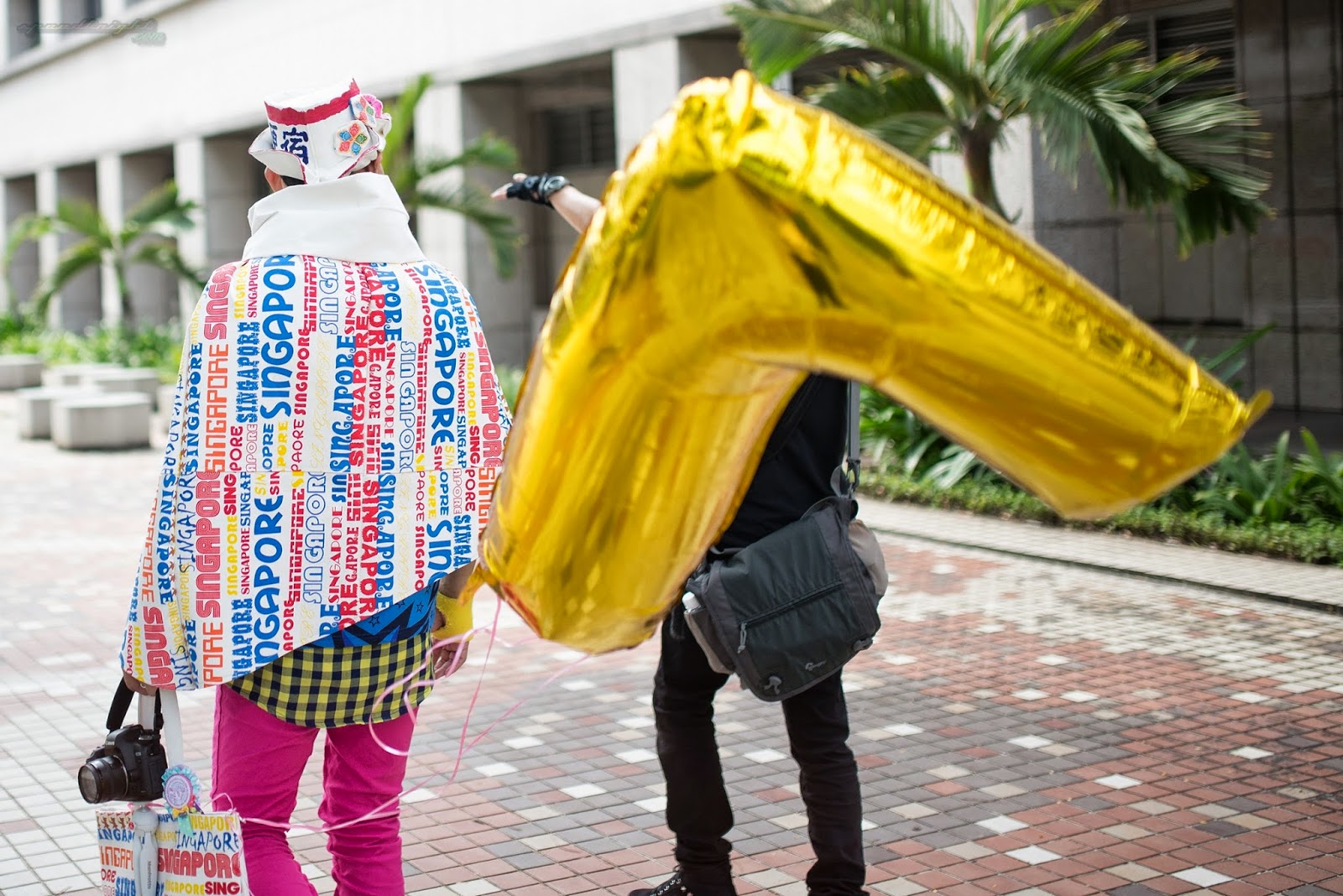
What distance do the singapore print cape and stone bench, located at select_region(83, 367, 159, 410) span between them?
56.9ft

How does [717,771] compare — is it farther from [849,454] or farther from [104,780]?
[104,780]

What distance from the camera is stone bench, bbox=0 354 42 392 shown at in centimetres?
2480

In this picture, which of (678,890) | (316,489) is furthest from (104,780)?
(678,890)

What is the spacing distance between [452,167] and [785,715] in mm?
14634

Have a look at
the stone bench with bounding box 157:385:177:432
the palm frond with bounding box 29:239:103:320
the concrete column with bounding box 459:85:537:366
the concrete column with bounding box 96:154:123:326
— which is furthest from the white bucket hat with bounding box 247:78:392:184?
the concrete column with bounding box 96:154:123:326

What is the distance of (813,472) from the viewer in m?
3.25

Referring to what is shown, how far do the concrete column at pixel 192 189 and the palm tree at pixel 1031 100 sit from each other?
55.3 feet

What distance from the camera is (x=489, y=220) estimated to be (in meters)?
17.1

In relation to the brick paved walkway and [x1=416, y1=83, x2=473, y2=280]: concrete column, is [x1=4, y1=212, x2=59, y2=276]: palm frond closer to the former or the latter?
[x1=416, y1=83, x2=473, y2=280]: concrete column

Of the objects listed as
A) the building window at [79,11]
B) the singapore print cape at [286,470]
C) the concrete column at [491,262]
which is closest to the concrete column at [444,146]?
the concrete column at [491,262]

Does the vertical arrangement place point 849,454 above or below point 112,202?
below

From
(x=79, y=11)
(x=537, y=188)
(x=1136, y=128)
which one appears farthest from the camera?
(x=79, y=11)

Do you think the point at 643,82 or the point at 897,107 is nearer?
the point at 897,107

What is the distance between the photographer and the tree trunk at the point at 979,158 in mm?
10172
